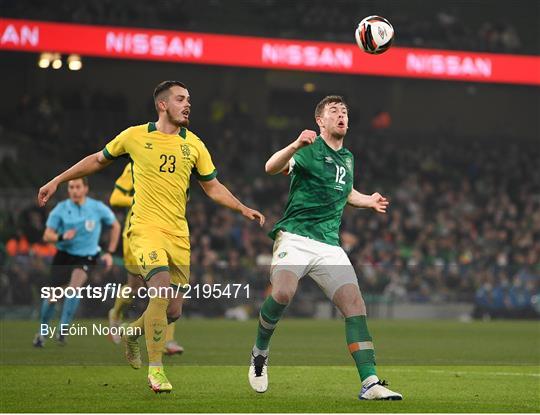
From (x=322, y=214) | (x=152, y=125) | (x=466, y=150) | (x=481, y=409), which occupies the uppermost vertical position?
(x=466, y=150)

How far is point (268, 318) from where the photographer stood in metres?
9.02

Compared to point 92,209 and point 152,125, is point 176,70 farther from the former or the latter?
point 152,125

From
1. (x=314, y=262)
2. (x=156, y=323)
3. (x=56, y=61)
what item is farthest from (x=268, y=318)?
(x=56, y=61)

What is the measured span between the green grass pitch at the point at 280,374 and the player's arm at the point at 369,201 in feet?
4.87

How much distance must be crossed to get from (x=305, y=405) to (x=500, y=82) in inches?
964

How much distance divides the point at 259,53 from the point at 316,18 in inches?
148

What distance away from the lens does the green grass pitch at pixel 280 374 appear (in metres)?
8.29

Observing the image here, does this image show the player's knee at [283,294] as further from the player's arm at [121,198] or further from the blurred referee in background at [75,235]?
the blurred referee in background at [75,235]

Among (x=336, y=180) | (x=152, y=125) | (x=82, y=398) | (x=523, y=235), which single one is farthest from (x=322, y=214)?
(x=523, y=235)

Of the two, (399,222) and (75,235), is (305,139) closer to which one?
(75,235)

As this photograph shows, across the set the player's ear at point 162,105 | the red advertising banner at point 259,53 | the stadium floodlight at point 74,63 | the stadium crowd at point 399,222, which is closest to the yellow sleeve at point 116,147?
the player's ear at point 162,105

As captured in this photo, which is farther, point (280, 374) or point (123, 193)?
point (123, 193)

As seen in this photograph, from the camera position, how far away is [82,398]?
858cm

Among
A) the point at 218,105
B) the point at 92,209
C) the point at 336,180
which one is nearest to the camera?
the point at 336,180
